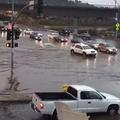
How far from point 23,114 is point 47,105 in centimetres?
249

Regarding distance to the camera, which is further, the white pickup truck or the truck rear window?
the truck rear window

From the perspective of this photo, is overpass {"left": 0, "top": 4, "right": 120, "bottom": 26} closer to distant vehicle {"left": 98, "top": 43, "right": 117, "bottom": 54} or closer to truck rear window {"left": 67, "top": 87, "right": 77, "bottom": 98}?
distant vehicle {"left": 98, "top": 43, "right": 117, "bottom": 54}

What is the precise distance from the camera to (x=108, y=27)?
14775 cm

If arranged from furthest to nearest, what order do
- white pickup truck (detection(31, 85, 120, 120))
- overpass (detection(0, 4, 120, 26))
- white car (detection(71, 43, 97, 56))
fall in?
overpass (detection(0, 4, 120, 26)), white car (detection(71, 43, 97, 56)), white pickup truck (detection(31, 85, 120, 120))

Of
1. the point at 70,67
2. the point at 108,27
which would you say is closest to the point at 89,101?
the point at 70,67

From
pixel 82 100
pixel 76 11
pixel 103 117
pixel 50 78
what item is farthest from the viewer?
pixel 76 11

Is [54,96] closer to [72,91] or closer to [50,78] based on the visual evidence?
[72,91]

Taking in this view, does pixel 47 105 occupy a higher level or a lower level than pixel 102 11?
lower

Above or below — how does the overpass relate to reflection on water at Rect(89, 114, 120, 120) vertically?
above

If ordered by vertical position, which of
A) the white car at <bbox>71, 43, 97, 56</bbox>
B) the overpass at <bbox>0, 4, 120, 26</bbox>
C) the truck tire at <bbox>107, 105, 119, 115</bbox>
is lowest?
the truck tire at <bbox>107, 105, 119, 115</bbox>

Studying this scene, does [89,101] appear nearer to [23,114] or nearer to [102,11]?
[23,114]

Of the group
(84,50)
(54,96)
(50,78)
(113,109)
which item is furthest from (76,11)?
(54,96)

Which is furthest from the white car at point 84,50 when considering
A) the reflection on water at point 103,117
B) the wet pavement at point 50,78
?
the reflection on water at point 103,117

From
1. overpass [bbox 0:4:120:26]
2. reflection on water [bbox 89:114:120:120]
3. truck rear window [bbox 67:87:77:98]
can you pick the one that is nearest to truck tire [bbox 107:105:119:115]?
reflection on water [bbox 89:114:120:120]
